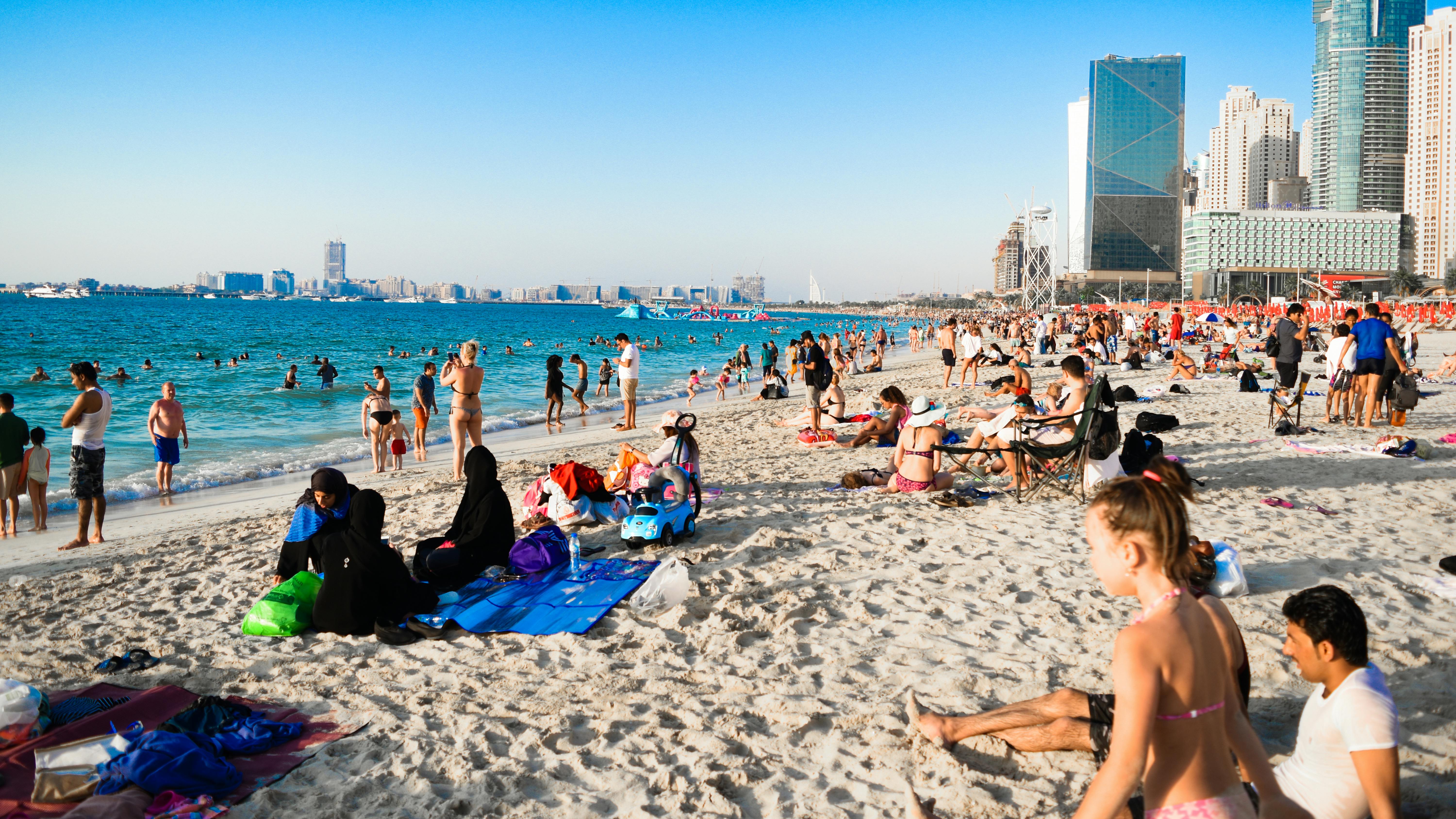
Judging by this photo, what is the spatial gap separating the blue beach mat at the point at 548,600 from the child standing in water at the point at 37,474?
499cm

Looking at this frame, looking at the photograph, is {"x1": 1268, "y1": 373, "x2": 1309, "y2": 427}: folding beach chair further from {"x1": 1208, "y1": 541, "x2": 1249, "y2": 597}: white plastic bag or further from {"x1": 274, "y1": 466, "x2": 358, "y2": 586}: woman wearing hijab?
{"x1": 274, "y1": 466, "x2": 358, "y2": 586}: woman wearing hijab

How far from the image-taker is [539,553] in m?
5.50

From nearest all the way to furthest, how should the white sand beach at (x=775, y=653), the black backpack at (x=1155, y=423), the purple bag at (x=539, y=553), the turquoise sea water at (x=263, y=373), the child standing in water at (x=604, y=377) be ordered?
the white sand beach at (x=775, y=653) < the purple bag at (x=539, y=553) < the black backpack at (x=1155, y=423) < the turquoise sea water at (x=263, y=373) < the child standing in water at (x=604, y=377)

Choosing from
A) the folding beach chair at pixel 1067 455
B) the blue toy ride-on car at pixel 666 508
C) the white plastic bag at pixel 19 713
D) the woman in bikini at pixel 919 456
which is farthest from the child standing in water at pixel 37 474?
the folding beach chair at pixel 1067 455

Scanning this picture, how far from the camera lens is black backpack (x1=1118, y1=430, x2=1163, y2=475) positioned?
6.96m

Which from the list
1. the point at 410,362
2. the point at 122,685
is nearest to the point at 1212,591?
the point at 122,685

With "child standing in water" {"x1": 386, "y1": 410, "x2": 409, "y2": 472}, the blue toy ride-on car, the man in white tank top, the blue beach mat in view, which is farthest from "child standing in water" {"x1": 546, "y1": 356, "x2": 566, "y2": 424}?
the blue beach mat

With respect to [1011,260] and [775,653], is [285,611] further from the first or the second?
[1011,260]

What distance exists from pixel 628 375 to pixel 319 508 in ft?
28.2

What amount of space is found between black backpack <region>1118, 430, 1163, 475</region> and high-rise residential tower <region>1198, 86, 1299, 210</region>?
194m

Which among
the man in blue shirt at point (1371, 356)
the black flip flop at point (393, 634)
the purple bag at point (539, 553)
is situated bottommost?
the black flip flop at point (393, 634)

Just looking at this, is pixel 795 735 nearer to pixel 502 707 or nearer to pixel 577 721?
pixel 577 721

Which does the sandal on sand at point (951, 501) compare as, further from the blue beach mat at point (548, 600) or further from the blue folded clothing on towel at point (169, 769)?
the blue folded clothing on towel at point (169, 769)

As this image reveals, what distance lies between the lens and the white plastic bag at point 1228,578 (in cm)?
445
